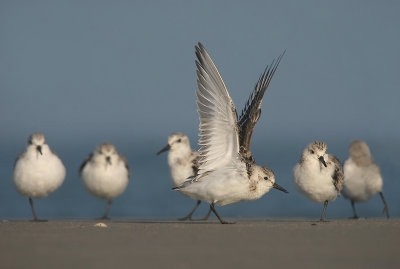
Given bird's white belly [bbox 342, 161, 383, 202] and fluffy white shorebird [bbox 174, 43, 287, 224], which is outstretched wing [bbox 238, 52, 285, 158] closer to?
fluffy white shorebird [bbox 174, 43, 287, 224]

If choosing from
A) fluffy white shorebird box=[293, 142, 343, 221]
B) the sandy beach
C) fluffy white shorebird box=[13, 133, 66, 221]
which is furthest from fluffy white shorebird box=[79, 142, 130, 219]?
the sandy beach

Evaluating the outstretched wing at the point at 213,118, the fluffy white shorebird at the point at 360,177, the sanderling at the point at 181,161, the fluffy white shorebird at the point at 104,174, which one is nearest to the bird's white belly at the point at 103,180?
the fluffy white shorebird at the point at 104,174

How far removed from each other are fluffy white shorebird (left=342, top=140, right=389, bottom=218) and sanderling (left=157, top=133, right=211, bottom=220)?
2212 millimetres

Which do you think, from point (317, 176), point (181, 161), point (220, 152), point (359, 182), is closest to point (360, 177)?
point (359, 182)

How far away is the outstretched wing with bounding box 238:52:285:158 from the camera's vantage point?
302 inches

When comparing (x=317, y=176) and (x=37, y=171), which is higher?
(x=317, y=176)

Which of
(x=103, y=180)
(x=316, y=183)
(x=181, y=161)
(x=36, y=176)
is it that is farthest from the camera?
(x=103, y=180)

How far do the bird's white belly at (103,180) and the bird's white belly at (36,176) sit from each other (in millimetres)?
1158

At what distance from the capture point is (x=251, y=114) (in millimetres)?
7734

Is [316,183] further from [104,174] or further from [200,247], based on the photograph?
[104,174]

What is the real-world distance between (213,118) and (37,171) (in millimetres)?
3361

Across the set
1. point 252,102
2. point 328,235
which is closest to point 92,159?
point 252,102

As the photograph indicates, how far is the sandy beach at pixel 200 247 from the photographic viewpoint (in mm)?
4457

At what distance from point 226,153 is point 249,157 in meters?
0.24
